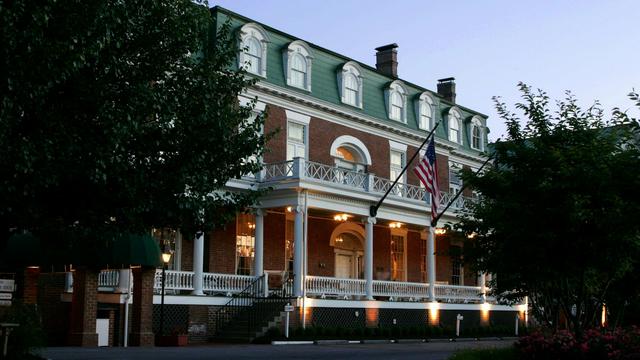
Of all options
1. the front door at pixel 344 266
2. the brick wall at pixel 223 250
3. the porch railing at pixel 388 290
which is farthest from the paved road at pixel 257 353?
the front door at pixel 344 266

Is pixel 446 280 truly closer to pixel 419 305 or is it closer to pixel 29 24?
pixel 419 305

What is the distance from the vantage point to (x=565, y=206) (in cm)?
1681

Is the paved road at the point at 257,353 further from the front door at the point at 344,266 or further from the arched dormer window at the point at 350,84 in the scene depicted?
the arched dormer window at the point at 350,84

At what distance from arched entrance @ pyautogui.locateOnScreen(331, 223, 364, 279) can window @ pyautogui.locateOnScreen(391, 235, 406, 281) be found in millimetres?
2247

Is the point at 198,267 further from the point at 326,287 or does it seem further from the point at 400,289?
the point at 400,289

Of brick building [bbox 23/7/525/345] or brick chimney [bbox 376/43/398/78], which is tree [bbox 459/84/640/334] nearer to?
brick building [bbox 23/7/525/345]

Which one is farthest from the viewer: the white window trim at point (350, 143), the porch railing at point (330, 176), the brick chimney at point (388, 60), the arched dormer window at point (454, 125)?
the arched dormer window at point (454, 125)

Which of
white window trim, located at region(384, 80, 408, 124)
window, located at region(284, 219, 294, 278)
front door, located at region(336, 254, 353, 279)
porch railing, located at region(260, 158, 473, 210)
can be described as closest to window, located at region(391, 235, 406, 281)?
front door, located at region(336, 254, 353, 279)

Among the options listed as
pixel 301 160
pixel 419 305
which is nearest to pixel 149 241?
pixel 301 160

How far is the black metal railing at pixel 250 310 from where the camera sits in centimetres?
2936

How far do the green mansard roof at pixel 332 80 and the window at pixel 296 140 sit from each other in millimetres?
1446

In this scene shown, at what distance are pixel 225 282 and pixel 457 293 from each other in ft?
43.7

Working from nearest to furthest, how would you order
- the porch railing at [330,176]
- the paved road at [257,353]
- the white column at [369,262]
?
the paved road at [257,353] < the porch railing at [330,176] < the white column at [369,262]

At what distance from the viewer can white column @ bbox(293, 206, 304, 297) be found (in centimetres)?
3067
